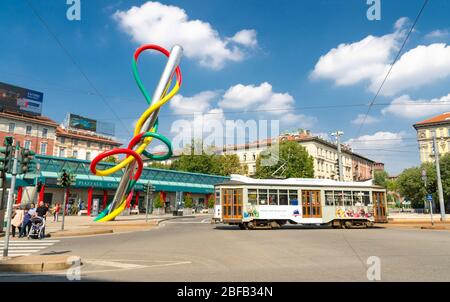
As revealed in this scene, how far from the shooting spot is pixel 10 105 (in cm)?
5628

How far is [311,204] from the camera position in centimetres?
2089

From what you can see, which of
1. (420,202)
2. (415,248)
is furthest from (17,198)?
(420,202)

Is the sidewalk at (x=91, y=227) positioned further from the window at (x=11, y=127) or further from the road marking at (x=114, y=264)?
the window at (x=11, y=127)

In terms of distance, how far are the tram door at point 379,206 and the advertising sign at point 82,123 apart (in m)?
65.5

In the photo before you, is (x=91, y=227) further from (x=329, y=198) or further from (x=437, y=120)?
(x=437, y=120)

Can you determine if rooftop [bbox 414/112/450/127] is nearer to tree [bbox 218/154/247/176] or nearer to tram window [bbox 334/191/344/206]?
tree [bbox 218/154/247/176]

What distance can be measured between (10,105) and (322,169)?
63.4 m

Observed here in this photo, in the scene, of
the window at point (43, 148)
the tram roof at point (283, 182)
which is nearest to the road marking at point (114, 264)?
the tram roof at point (283, 182)

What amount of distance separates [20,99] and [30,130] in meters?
5.62

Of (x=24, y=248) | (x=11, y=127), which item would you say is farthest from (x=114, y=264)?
(x=11, y=127)

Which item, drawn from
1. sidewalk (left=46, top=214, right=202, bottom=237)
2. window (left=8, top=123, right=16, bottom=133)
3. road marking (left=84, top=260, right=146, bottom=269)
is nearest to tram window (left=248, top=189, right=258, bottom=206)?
sidewalk (left=46, top=214, right=202, bottom=237)

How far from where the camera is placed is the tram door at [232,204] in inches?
784
